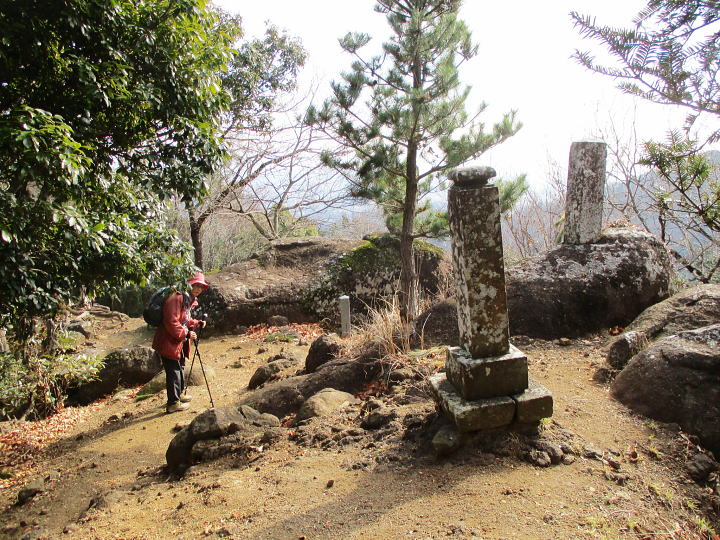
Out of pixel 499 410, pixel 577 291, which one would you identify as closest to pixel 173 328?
pixel 499 410

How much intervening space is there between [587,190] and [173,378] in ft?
19.8

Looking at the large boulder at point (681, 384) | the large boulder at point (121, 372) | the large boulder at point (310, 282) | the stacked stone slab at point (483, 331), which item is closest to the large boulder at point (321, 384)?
the stacked stone slab at point (483, 331)

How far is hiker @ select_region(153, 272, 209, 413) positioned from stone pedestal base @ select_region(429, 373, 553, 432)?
12.0 ft

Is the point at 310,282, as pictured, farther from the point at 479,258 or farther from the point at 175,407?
the point at 479,258

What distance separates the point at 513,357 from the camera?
341cm

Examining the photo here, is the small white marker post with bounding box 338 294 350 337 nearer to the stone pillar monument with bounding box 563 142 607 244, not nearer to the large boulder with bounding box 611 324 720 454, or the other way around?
the stone pillar monument with bounding box 563 142 607 244

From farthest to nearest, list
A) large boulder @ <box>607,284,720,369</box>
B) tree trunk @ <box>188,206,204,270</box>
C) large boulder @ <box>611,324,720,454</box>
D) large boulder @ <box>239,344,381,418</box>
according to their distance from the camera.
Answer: tree trunk @ <box>188,206,204,270</box>, large boulder @ <box>239,344,381,418</box>, large boulder @ <box>607,284,720,369</box>, large boulder @ <box>611,324,720,454</box>

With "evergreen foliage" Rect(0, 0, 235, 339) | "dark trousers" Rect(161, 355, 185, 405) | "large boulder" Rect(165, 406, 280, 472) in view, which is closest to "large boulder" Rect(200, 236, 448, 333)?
"dark trousers" Rect(161, 355, 185, 405)

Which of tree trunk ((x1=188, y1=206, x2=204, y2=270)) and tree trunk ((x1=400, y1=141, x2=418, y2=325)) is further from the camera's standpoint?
tree trunk ((x1=188, y1=206, x2=204, y2=270))

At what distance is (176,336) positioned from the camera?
5793mm

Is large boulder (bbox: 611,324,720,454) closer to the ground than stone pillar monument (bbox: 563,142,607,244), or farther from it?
closer to the ground

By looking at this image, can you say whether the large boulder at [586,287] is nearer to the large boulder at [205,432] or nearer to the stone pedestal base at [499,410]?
the stone pedestal base at [499,410]

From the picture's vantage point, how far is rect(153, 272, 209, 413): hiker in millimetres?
5789

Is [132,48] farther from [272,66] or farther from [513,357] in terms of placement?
[272,66]
